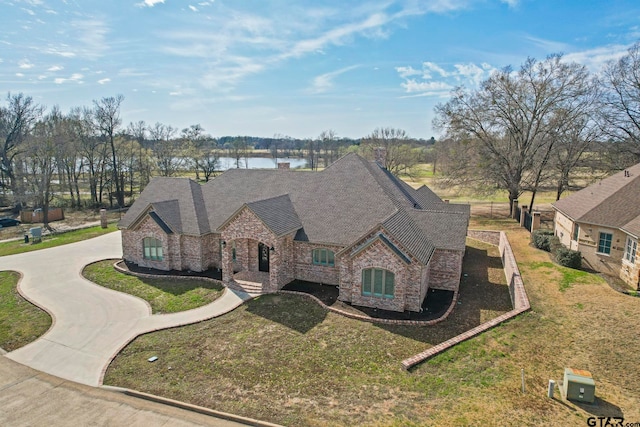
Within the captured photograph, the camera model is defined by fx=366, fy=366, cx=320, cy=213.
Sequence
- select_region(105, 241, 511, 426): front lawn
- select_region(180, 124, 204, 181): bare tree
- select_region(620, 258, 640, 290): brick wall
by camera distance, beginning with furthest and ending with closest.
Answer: select_region(180, 124, 204, 181): bare tree, select_region(620, 258, 640, 290): brick wall, select_region(105, 241, 511, 426): front lawn

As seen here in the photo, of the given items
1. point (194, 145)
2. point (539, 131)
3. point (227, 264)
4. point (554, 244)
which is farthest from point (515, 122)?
point (194, 145)

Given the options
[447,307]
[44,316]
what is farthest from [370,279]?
[44,316]

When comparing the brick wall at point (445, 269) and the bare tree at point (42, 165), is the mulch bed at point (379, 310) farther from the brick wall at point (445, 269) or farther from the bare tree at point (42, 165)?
the bare tree at point (42, 165)

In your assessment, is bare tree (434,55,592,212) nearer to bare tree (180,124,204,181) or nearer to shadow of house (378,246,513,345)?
shadow of house (378,246,513,345)

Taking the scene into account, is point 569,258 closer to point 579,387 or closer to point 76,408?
point 579,387

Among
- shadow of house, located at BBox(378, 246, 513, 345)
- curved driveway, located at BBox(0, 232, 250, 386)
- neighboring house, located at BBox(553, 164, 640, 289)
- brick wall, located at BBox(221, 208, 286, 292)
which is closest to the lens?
curved driveway, located at BBox(0, 232, 250, 386)

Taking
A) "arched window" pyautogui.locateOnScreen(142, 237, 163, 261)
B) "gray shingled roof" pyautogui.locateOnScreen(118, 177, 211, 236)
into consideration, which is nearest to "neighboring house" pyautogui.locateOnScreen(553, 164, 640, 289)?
"gray shingled roof" pyautogui.locateOnScreen(118, 177, 211, 236)

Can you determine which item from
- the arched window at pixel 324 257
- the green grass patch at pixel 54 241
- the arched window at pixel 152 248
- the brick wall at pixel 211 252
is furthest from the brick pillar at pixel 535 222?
the green grass patch at pixel 54 241

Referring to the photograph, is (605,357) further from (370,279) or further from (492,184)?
(492,184)
